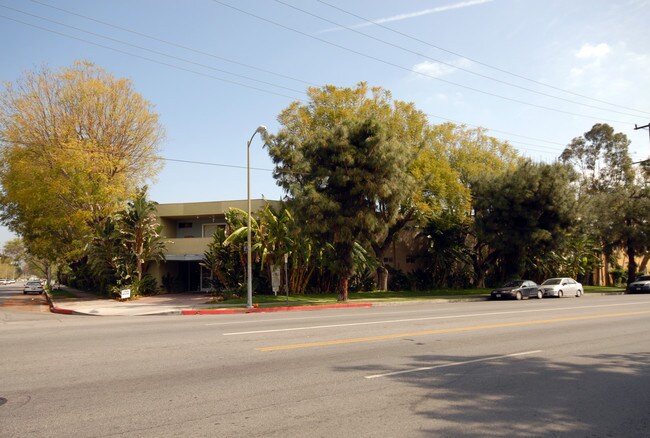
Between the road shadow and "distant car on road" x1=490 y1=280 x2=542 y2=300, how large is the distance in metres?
22.0

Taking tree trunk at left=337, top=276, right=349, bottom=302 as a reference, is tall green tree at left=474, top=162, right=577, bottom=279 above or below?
above

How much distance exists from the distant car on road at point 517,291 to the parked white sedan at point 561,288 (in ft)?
3.82

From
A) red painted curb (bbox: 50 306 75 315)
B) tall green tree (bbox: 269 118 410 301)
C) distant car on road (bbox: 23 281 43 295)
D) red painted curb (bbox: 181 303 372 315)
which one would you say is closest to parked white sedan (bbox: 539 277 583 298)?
tall green tree (bbox: 269 118 410 301)

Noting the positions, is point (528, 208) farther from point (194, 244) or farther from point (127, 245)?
point (127, 245)

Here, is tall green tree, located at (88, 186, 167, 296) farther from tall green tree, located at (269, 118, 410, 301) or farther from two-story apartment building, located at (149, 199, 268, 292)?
tall green tree, located at (269, 118, 410, 301)

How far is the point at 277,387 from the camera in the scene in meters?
6.94

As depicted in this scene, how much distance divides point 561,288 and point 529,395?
2968cm

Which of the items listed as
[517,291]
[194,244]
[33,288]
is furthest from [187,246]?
[33,288]

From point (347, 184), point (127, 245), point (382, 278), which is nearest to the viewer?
point (347, 184)

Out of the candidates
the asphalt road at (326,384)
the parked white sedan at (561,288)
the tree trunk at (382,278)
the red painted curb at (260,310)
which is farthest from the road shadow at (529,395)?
the tree trunk at (382,278)

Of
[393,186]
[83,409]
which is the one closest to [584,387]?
[83,409]

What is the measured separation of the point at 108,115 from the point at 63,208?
7350mm

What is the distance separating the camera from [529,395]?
669 cm

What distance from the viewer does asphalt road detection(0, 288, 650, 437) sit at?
17.8 ft
